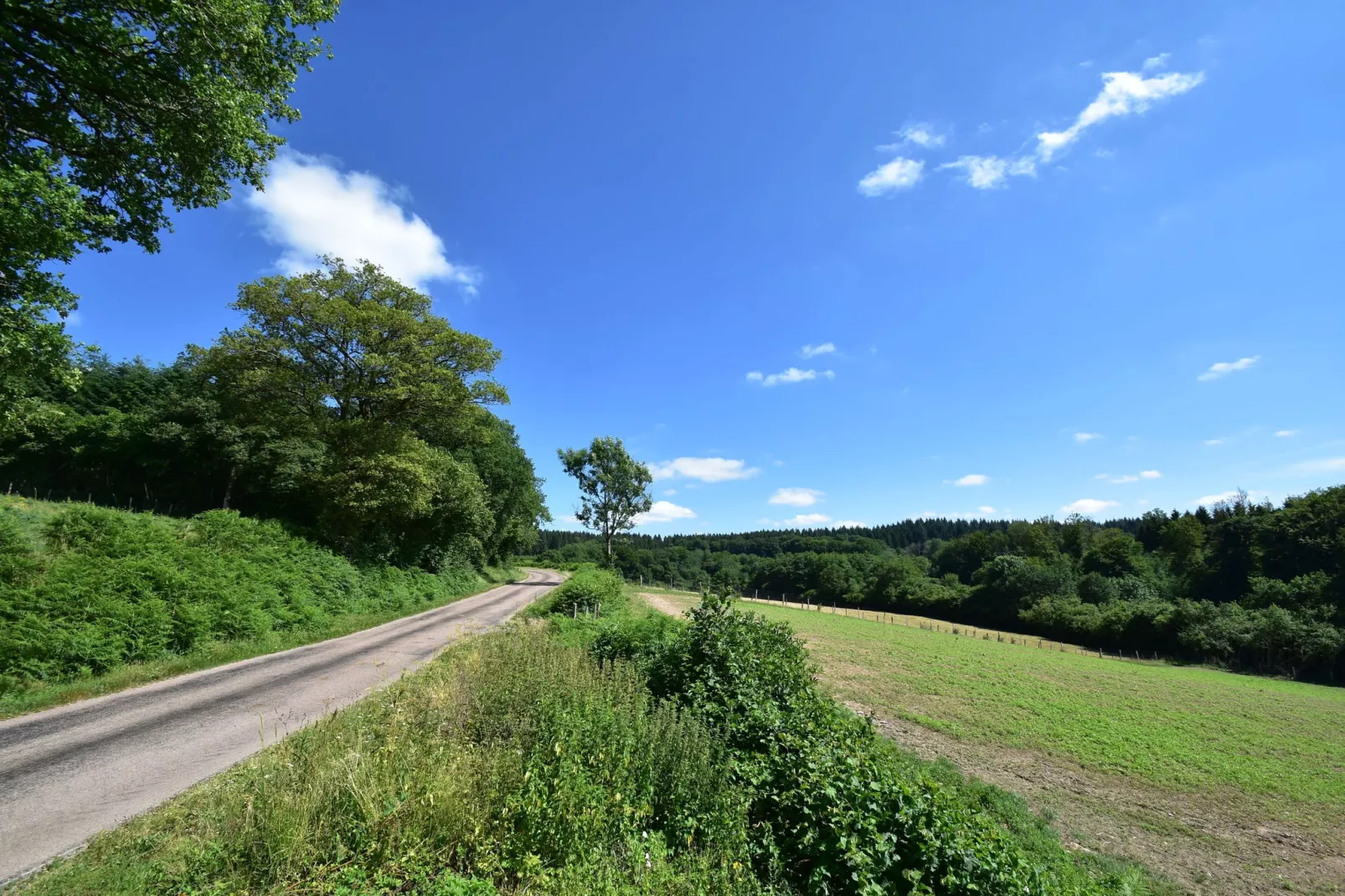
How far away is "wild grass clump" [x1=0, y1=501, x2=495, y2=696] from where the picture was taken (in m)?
9.45

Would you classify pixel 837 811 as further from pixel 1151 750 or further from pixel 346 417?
pixel 346 417

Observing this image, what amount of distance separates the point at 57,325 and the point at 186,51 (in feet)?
15.8

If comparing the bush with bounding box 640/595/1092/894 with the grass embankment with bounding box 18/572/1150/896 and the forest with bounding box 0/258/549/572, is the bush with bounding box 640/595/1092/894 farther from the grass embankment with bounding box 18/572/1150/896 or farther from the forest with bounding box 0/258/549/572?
the forest with bounding box 0/258/549/572

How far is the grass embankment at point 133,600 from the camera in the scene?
9227mm

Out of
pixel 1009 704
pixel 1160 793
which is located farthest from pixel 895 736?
pixel 1009 704

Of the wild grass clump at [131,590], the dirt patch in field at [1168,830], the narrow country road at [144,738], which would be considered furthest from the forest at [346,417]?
the dirt patch in field at [1168,830]

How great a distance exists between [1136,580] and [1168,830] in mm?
86320

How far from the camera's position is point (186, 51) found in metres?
8.18

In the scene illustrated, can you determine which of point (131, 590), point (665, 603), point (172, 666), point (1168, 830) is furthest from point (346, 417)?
point (665, 603)

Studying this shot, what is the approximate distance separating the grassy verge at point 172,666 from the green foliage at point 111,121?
4959mm

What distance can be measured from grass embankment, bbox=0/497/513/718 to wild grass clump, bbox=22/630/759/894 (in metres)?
6.74

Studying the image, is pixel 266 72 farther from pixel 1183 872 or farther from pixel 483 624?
pixel 1183 872

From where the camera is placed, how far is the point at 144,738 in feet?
23.3

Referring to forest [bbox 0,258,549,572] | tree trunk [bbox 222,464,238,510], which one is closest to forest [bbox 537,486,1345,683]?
forest [bbox 0,258,549,572]
